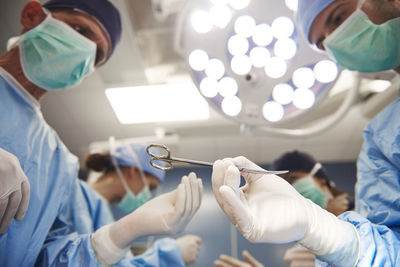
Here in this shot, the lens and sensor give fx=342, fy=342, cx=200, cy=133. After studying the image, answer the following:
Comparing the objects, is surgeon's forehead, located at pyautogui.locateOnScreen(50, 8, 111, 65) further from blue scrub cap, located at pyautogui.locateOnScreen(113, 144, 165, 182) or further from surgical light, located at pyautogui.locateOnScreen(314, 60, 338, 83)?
surgical light, located at pyautogui.locateOnScreen(314, 60, 338, 83)

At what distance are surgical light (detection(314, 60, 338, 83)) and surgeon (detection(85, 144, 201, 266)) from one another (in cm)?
67

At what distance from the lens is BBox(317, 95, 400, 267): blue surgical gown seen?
0.77 meters

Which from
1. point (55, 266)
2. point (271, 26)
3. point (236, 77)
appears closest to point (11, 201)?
point (55, 266)

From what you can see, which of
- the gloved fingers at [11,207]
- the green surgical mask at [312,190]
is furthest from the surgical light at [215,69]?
the gloved fingers at [11,207]

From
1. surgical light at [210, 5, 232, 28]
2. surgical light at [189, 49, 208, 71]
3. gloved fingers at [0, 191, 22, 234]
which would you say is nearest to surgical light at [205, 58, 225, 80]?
surgical light at [189, 49, 208, 71]

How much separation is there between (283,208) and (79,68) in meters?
0.77

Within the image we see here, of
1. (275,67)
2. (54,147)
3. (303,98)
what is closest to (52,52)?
(54,147)

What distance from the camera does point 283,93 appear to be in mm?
1276

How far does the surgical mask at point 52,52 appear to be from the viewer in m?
1.03

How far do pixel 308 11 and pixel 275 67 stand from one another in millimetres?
292

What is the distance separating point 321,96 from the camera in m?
1.24

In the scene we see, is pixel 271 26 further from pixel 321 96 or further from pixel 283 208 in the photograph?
pixel 283 208

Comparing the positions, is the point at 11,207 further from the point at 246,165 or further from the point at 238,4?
the point at 238,4

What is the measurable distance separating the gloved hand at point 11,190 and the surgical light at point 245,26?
0.87m
